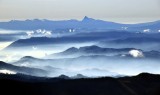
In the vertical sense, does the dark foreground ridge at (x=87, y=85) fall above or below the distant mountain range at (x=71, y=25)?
below

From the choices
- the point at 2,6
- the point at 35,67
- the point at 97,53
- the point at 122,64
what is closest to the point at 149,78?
the point at 122,64

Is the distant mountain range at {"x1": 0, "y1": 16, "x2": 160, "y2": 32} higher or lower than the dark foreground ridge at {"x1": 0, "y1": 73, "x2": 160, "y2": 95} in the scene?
higher

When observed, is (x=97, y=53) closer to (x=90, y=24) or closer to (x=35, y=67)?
(x=90, y=24)

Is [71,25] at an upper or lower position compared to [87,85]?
upper
